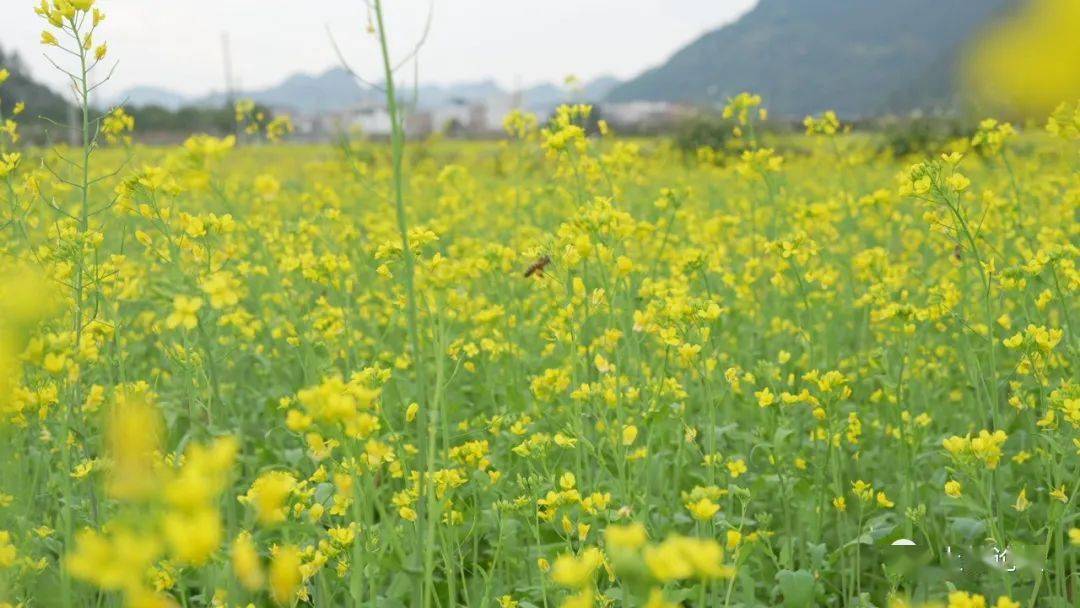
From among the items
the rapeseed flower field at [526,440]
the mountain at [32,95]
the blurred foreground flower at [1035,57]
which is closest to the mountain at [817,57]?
the mountain at [32,95]

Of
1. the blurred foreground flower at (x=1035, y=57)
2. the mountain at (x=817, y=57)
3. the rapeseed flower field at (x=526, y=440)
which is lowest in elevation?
the rapeseed flower field at (x=526, y=440)

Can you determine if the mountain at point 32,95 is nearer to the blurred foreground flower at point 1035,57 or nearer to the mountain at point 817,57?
the blurred foreground flower at point 1035,57

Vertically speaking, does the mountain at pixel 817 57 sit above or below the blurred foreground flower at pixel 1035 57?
above

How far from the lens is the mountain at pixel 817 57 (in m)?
124

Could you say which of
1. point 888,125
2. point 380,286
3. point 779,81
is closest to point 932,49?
point 779,81

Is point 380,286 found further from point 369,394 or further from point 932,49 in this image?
point 932,49

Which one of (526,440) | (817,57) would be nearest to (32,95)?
(526,440)

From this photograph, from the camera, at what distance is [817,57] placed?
516 ft

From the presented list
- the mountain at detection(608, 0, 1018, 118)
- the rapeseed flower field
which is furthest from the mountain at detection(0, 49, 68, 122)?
the mountain at detection(608, 0, 1018, 118)

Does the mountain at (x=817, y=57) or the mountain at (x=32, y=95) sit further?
the mountain at (x=817, y=57)

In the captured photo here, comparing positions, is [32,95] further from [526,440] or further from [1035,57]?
[1035,57]

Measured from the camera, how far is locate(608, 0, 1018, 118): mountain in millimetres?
124438

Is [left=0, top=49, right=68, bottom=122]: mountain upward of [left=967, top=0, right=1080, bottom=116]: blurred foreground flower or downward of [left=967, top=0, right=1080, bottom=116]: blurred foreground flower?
upward

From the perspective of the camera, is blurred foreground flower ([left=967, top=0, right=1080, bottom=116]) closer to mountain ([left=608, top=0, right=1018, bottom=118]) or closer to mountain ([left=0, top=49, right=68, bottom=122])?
mountain ([left=0, top=49, right=68, bottom=122])
